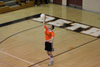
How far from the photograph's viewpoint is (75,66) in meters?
9.26

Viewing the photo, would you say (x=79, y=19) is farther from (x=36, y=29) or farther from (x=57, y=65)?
(x=57, y=65)

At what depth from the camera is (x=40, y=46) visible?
11.3m

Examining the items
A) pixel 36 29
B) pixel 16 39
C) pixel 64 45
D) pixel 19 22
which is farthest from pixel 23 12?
pixel 64 45

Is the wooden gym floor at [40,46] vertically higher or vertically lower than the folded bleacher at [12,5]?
lower

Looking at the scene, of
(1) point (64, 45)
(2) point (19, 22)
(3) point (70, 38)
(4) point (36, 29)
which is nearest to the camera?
(1) point (64, 45)

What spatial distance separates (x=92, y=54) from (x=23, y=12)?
8236 millimetres

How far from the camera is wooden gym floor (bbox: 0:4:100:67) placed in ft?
31.8

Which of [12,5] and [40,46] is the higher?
[12,5]

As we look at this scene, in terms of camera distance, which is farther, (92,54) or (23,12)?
(23,12)

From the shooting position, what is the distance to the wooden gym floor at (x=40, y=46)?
969cm

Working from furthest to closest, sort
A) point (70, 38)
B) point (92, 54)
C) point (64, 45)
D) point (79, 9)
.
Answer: point (79, 9) → point (70, 38) → point (64, 45) → point (92, 54)

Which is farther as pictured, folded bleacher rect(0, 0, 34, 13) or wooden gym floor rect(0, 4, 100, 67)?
folded bleacher rect(0, 0, 34, 13)

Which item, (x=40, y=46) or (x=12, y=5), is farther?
(x=12, y=5)

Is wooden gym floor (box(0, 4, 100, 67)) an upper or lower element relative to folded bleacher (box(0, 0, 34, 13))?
lower
